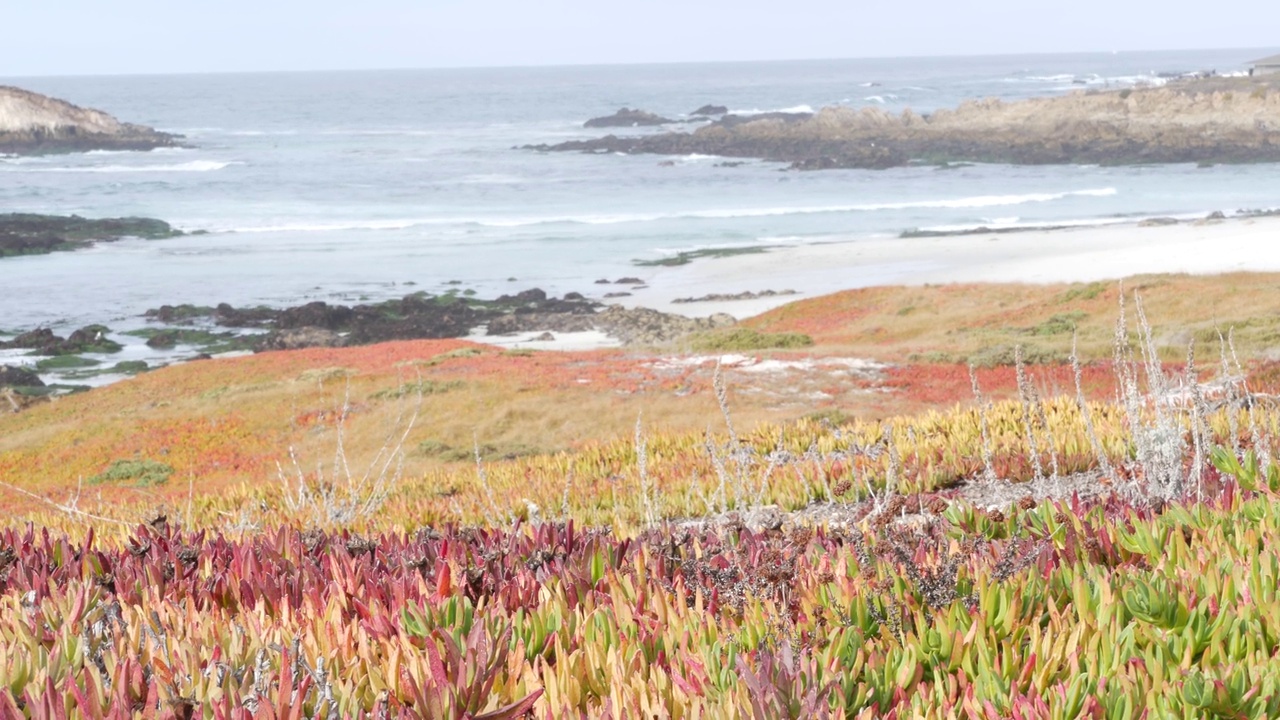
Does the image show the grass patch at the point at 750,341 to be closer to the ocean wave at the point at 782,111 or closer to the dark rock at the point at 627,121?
the dark rock at the point at 627,121

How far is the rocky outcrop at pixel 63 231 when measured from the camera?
4450cm

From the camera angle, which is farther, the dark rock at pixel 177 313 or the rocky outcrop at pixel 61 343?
the dark rock at pixel 177 313

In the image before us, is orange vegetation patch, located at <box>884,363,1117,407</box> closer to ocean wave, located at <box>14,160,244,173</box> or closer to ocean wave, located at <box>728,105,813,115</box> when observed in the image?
ocean wave, located at <box>14,160,244,173</box>

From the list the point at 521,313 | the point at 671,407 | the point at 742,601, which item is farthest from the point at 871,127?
the point at 742,601

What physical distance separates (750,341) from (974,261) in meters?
16.2

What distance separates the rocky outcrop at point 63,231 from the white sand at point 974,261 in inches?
953

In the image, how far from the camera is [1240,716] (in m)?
2.34

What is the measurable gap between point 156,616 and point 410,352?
72.5 ft

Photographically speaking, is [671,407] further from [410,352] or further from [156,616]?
[156,616]

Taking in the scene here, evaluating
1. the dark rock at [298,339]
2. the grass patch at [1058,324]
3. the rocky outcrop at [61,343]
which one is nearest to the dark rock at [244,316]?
the dark rock at [298,339]

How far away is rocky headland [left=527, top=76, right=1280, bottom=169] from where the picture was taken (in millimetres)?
70750

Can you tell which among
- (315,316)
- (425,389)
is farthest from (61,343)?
(425,389)

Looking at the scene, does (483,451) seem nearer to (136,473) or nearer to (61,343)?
(136,473)

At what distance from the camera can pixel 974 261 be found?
126 ft
